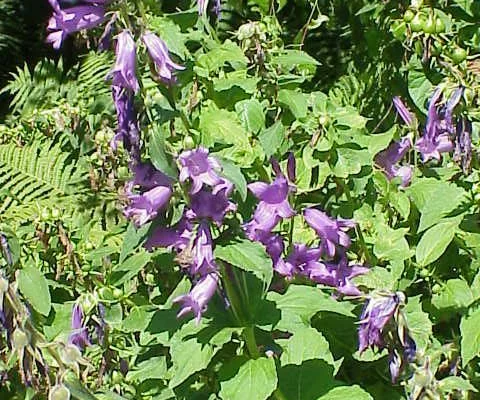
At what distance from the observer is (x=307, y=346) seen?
1657 mm

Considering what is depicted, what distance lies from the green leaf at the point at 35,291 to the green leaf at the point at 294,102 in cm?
61

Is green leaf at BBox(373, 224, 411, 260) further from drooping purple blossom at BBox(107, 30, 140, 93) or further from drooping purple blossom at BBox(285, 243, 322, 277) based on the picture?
drooping purple blossom at BBox(107, 30, 140, 93)

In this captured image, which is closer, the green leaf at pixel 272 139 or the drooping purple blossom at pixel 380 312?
the drooping purple blossom at pixel 380 312

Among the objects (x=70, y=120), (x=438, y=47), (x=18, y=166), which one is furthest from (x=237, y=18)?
Result: (x=438, y=47)

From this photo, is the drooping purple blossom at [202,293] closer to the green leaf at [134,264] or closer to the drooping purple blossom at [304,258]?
the green leaf at [134,264]

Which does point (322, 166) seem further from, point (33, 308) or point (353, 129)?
point (33, 308)

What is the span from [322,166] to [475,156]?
35cm

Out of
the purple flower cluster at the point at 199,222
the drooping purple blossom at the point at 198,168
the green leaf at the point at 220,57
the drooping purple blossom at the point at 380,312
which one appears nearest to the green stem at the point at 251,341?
the purple flower cluster at the point at 199,222

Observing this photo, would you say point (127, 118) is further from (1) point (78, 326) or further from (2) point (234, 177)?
(1) point (78, 326)

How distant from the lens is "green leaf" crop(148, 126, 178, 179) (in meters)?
1.34

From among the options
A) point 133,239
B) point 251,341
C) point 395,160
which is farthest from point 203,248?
point 395,160

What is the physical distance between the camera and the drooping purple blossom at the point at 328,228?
1.75 metres

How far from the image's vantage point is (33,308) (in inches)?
72.4

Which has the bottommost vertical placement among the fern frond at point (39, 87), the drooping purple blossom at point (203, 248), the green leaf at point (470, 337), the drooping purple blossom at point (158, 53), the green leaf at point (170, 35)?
the fern frond at point (39, 87)
